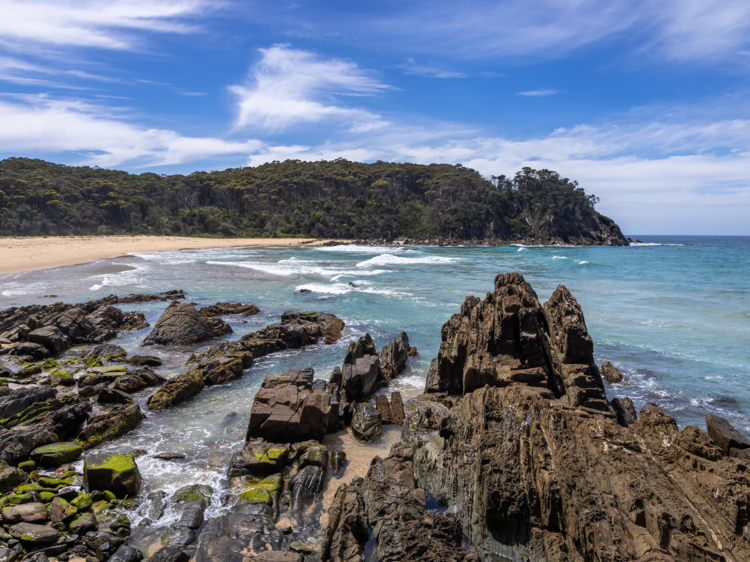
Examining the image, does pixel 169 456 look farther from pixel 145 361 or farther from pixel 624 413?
pixel 624 413

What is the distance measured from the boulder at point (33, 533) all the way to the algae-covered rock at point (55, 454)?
5.99 feet

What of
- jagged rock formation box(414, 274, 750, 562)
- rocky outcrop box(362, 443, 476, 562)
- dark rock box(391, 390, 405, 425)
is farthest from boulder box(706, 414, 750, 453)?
dark rock box(391, 390, 405, 425)

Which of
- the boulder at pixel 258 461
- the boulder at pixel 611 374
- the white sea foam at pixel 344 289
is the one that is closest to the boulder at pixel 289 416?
the boulder at pixel 258 461

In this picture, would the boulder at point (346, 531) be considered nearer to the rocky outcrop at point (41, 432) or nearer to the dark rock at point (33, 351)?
the rocky outcrop at point (41, 432)

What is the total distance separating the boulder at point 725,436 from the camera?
18.5 feet

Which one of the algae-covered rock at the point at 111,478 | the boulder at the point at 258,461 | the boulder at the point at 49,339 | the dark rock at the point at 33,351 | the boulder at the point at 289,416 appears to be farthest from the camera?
the boulder at the point at 49,339

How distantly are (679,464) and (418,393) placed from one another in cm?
593

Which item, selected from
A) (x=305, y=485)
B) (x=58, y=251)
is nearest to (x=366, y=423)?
(x=305, y=485)

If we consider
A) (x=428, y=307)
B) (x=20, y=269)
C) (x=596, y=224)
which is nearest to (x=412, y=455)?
(x=428, y=307)

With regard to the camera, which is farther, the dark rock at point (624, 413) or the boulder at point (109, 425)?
the dark rock at point (624, 413)

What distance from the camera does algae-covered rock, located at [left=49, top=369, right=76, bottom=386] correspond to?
979 cm

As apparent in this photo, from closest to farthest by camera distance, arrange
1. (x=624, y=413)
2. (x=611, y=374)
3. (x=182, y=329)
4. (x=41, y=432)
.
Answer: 1. (x=41, y=432)
2. (x=624, y=413)
3. (x=611, y=374)
4. (x=182, y=329)

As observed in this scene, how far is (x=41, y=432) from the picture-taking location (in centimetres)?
702

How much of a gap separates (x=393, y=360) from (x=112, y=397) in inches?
265
